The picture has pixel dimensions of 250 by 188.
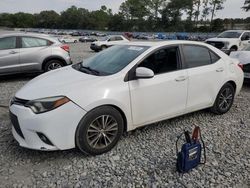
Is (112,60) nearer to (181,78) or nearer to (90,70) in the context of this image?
(90,70)

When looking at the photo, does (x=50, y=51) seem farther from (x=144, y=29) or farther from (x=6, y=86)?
(x=144, y=29)

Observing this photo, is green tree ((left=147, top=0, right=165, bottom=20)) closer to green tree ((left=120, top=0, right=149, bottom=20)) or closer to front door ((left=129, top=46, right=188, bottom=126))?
green tree ((left=120, top=0, right=149, bottom=20))

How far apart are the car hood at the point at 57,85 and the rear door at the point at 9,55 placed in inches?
162

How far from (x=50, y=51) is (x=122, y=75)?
5115 millimetres

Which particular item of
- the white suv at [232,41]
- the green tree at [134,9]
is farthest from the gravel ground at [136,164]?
the green tree at [134,9]

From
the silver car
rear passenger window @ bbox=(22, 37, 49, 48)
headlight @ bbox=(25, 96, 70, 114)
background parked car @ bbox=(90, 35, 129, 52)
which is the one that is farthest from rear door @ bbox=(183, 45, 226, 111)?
background parked car @ bbox=(90, 35, 129, 52)

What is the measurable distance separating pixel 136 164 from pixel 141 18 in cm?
9364

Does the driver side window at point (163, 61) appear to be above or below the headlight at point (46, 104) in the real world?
above

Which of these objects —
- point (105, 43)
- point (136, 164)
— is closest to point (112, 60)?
point (136, 164)

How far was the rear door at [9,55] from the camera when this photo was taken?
7.25 meters

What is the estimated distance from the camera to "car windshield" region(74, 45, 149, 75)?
3.69m

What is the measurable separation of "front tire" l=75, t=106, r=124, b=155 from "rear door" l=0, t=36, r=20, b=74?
5.14m

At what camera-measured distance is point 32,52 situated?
7.61 meters

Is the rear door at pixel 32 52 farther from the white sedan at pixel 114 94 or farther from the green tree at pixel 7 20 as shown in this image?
the green tree at pixel 7 20
